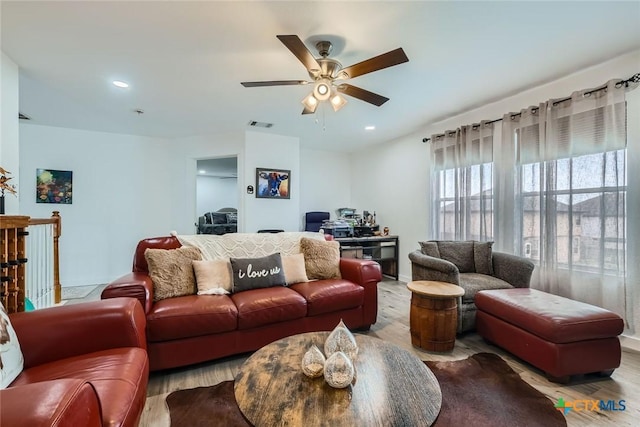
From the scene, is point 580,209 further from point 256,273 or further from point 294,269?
point 256,273

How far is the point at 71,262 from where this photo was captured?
14.3 feet

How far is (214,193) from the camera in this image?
908 centimetres

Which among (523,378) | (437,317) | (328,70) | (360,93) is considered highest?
(328,70)

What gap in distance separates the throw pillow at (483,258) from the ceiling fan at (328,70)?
1978mm

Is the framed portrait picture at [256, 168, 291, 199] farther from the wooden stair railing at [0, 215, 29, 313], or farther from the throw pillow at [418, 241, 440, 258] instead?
the wooden stair railing at [0, 215, 29, 313]

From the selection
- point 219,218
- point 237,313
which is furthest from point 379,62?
point 219,218

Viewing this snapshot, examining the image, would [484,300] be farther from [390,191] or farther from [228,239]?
[390,191]

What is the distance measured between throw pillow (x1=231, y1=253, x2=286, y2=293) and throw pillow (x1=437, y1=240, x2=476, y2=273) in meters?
1.90

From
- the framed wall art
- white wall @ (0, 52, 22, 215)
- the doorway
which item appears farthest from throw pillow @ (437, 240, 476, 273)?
the doorway

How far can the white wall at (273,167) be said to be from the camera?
179 inches

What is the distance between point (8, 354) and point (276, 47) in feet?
7.77

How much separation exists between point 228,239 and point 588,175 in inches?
135

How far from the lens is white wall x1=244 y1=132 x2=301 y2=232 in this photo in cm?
456

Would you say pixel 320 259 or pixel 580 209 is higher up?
pixel 580 209
